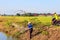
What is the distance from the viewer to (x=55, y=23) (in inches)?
1264

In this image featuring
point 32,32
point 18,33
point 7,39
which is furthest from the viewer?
point 18,33

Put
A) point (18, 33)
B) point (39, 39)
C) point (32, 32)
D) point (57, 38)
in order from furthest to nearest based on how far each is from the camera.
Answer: point (18, 33) → point (32, 32) → point (39, 39) → point (57, 38)

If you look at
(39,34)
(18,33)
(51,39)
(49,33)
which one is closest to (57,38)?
(51,39)

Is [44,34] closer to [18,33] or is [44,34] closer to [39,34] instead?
[39,34]

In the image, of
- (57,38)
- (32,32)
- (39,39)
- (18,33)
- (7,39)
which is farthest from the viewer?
(18,33)

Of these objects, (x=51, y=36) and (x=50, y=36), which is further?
(x=50, y=36)

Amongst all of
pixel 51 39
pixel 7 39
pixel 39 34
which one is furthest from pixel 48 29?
pixel 7 39

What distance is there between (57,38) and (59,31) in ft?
5.34

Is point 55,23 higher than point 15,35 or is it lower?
higher

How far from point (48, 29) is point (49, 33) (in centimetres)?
150

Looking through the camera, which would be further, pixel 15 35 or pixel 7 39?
pixel 15 35

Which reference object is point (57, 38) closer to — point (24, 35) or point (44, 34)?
point (44, 34)

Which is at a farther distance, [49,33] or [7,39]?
[7,39]

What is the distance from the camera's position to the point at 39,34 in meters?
28.5
